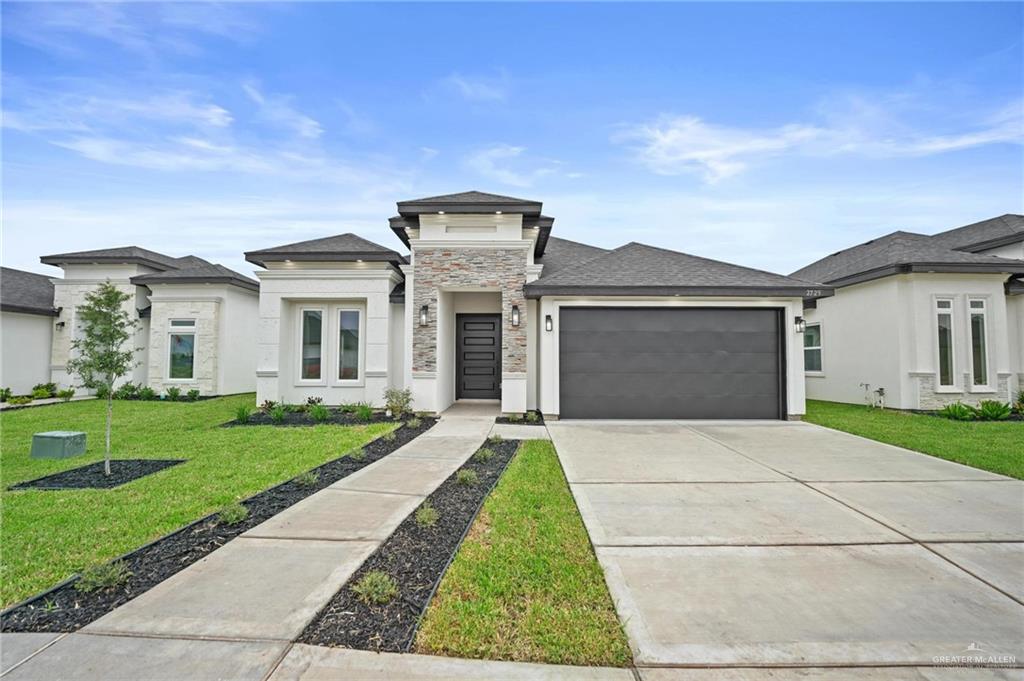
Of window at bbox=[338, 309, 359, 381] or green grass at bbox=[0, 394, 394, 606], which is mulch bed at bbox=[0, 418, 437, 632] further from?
window at bbox=[338, 309, 359, 381]

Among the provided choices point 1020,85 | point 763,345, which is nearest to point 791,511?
point 763,345

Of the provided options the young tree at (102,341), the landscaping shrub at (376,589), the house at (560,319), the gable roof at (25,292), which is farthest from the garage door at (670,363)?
the gable roof at (25,292)

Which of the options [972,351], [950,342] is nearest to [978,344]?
[972,351]

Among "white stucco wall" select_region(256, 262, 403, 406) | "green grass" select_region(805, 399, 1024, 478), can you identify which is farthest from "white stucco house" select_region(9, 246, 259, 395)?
"green grass" select_region(805, 399, 1024, 478)

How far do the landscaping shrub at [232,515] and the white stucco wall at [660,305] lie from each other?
6730 millimetres

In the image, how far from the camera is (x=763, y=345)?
10.0m

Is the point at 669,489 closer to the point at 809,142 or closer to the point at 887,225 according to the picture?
the point at 809,142

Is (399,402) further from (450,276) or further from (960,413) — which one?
(960,413)

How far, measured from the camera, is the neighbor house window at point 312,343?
11.7 metres

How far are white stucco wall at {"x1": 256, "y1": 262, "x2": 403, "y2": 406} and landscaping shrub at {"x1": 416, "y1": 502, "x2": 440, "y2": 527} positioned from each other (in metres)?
7.59

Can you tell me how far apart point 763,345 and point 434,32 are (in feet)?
37.9

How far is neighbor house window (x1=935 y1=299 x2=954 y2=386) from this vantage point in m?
10.9

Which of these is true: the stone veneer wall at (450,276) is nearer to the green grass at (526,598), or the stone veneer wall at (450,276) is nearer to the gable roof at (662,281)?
the gable roof at (662,281)

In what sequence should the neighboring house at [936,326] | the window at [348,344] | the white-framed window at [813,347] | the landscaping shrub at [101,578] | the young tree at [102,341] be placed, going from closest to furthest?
1. the landscaping shrub at [101,578]
2. the young tree at [102,341]
3. the neighboring house at [936,326]
4. the window at [348,344]
5. the white-framed window at [813,347]
